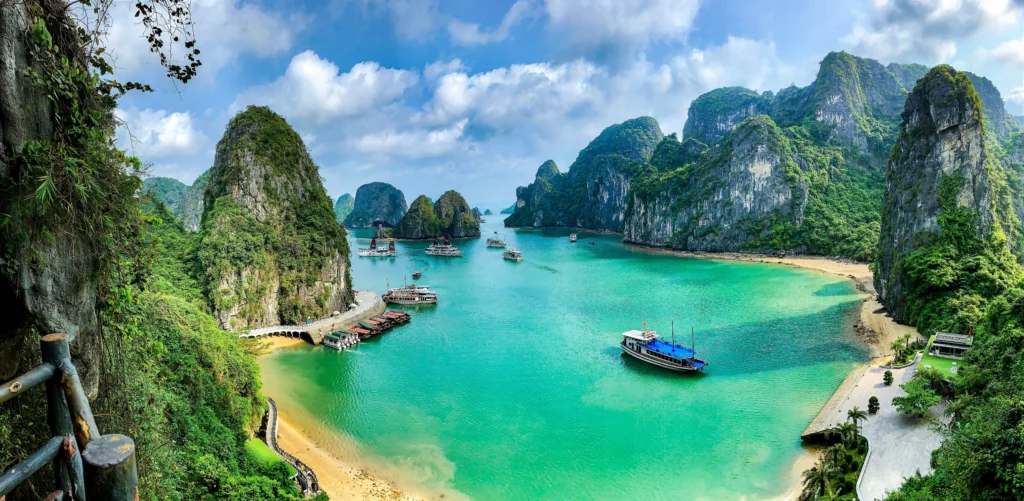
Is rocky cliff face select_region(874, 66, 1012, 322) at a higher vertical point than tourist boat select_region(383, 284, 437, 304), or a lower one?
higher

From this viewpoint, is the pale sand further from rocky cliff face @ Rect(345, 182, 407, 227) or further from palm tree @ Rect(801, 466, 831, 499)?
rocky cliff face @ Rect(345, 182, 407, 227)

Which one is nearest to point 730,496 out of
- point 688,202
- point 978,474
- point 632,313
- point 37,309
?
point 978,474

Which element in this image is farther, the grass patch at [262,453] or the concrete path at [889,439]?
the grass patch at [262,453]

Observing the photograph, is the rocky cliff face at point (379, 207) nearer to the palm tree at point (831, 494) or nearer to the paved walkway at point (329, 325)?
the paved walkway at point (329, 325)

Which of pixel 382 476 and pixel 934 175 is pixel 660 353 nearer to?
pixel 382 476

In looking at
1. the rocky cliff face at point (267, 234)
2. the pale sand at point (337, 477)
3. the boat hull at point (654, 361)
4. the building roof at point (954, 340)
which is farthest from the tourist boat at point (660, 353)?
the rocky cliff face at point (267, 234)

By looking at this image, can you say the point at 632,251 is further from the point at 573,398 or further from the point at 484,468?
the point at 484,468

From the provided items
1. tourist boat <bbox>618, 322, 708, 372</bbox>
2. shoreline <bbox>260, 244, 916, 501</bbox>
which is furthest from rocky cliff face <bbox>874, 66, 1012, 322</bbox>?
tourist boat <bbox>618, 322, 708, 372</bbox>

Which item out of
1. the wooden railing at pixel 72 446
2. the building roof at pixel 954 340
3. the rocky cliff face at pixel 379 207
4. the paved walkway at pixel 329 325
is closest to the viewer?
the wooden railing at pixel 72 446
